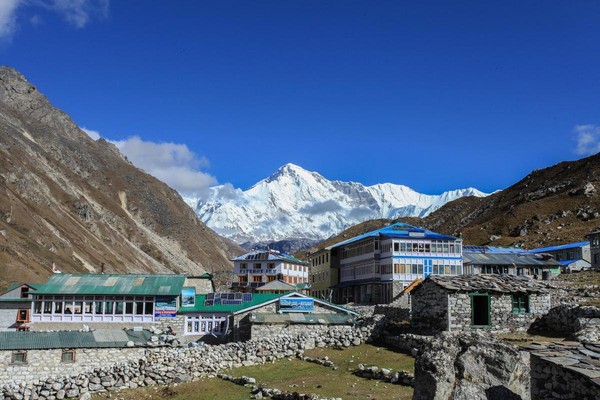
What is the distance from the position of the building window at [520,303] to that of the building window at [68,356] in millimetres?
32293

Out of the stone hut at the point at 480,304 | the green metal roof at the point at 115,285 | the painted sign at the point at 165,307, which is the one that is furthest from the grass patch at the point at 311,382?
the green metal roof at the point at 115,285

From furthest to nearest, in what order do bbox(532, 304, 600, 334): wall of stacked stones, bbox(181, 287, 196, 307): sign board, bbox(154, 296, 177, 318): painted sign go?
bbox(181, 287, 196, 307): sign board → bbox(154, 296, 177, 318): painted sign → bbox(532, 304, 600, 334): wall of stacked stones

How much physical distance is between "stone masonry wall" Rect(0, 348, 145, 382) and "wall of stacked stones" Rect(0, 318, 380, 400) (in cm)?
7

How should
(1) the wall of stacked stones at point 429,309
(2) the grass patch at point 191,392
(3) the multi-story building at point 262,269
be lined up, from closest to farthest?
(2) the grass patch at point 191,392 < (1) the wall of stacked stones at point 429,309 < (3) the multi-story building at point 262,269

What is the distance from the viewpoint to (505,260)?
9800 cm

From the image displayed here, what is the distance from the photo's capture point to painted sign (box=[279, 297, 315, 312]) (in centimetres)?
5666

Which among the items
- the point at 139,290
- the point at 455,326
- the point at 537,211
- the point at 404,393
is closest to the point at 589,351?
the point at 404,393

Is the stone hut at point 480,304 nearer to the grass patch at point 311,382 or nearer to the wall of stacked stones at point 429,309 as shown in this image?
the wall of stacked stones at point 429,309

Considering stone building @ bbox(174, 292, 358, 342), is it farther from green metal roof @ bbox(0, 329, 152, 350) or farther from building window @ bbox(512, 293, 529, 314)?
building window @ bbox(512, 293, 529, 314)

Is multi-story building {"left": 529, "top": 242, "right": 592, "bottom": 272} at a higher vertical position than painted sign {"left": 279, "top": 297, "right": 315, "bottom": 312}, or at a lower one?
higher

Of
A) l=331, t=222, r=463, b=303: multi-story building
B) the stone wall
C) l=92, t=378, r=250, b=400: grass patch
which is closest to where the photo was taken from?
l=92, t=378, r=250, b=400: grass patch

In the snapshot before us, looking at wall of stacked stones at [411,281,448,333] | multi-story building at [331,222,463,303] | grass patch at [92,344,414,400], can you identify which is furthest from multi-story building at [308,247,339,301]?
grass patch at [92,344,414,400]

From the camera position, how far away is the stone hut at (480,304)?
132ft

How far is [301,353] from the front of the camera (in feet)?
137
